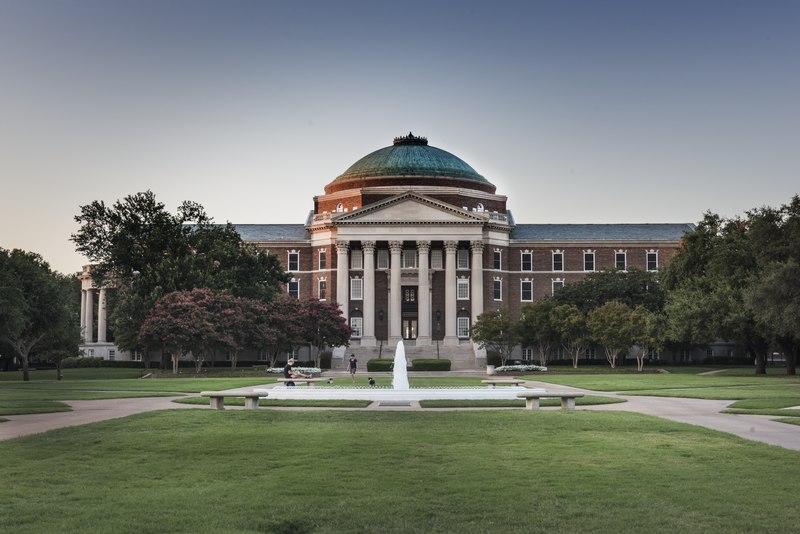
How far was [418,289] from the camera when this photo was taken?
Result: 343ft

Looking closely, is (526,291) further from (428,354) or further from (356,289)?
(356,289)

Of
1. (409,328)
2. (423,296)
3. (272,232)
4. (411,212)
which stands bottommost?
(409,328)

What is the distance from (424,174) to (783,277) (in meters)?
56.5

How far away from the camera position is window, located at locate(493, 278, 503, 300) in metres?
108

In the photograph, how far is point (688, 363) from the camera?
338ft

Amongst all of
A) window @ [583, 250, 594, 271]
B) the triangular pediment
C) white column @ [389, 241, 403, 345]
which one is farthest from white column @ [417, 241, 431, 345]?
window @ [583, 250, 594, 271]

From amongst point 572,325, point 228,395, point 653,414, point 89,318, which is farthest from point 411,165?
point 653,414

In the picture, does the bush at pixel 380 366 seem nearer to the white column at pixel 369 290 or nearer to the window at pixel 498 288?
the white column at pixel 369 290

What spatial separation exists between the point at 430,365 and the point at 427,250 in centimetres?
1906

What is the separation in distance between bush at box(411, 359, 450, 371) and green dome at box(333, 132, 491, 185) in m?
29.9

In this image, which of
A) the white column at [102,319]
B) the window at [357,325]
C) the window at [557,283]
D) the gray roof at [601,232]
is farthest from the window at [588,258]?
the white column at [102,319]

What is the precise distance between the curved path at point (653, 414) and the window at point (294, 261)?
7268cm

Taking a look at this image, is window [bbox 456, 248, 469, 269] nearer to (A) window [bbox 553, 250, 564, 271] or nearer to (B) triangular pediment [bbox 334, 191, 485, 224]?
(B) triangular pediment [bbox 334, 191, 485, 224]

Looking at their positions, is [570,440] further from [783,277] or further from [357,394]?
[783,277]
